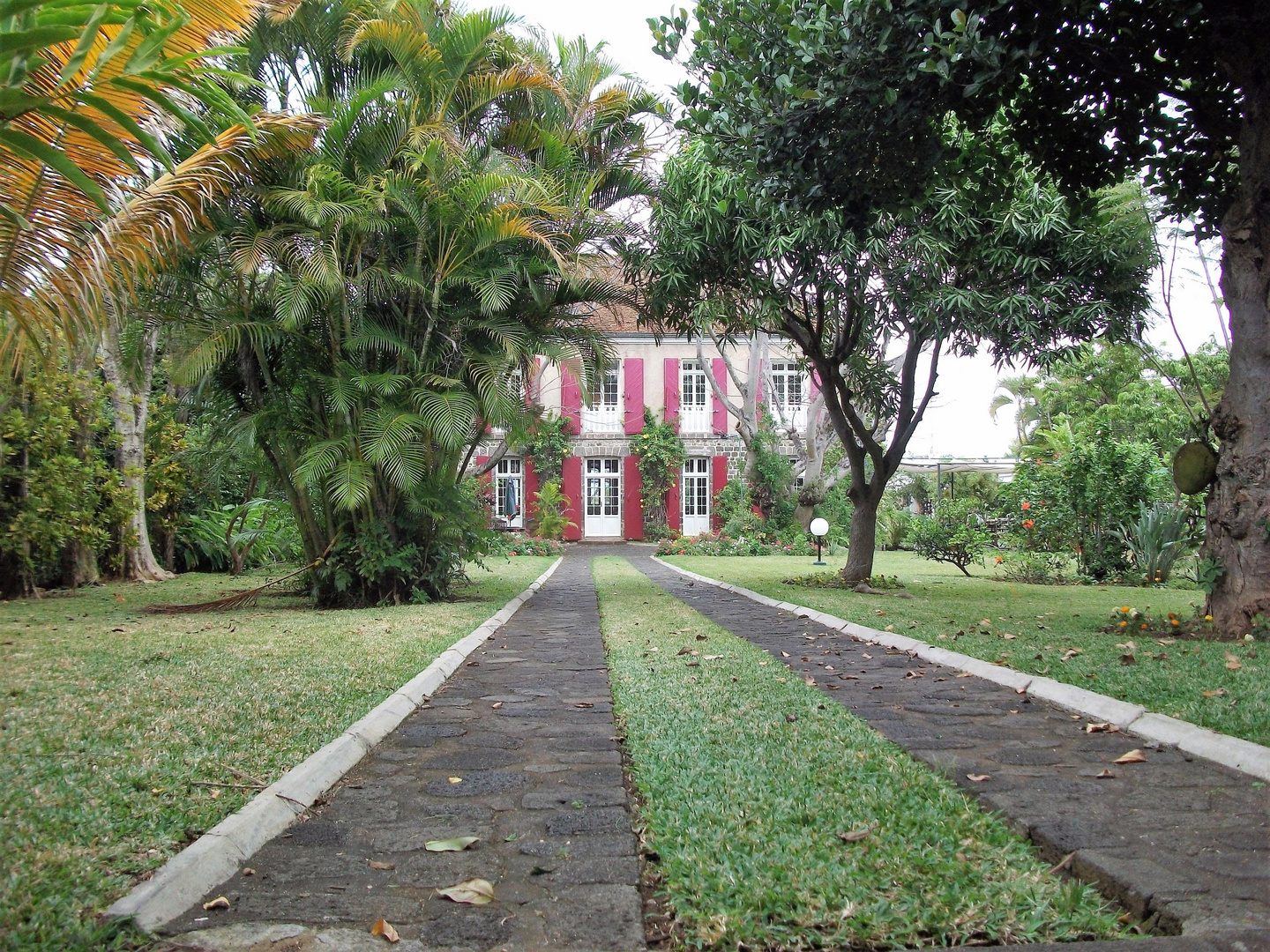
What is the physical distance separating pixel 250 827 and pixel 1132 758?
3.34 metres

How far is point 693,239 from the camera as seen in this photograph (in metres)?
Result: 10.5

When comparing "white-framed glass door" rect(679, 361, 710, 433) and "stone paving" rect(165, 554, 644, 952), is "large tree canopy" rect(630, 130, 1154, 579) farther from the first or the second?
"white-framed glass door" rect(679, 361, 710, 433)

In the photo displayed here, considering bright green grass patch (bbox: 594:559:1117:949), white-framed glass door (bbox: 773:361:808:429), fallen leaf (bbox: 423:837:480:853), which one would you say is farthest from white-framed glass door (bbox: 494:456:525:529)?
fallen leaf (bbox: 423:837:480:853)

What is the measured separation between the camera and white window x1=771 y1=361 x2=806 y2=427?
93.7ft

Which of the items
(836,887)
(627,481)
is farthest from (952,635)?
(627,481)

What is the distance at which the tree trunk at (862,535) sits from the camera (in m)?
12.3

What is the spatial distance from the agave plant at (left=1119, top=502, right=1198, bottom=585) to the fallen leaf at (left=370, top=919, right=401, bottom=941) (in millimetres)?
12843

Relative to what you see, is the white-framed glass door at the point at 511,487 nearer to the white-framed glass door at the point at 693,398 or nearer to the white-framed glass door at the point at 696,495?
the white-framed glass door at the point at 696,495

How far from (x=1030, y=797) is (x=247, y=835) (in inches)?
104

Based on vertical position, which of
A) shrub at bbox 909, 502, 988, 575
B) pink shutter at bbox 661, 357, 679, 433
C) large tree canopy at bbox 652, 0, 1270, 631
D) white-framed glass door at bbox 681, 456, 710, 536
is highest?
pink shutter at bbox 661, 357, 679, 433

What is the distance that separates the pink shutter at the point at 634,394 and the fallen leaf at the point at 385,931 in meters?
26.3

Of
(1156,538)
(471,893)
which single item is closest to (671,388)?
(1156,538)

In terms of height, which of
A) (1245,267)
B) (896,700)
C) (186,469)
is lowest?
(896,700)

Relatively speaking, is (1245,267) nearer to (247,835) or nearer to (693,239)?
(693,239)
